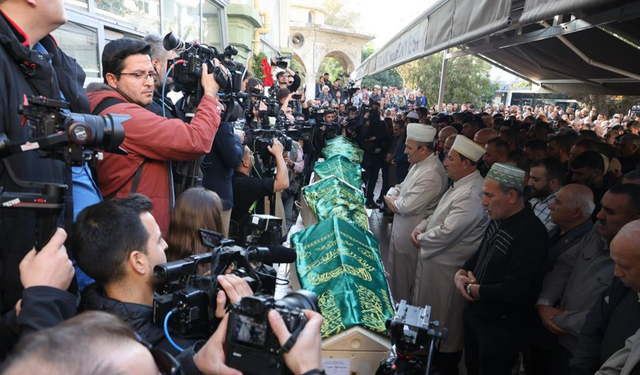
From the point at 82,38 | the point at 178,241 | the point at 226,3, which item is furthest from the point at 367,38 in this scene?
the point at 178,241

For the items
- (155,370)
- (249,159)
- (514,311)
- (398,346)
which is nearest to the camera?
(155,370)

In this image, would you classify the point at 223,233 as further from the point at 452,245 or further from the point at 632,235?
the point at 632,235

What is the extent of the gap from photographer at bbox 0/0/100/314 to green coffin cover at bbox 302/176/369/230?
2848mm

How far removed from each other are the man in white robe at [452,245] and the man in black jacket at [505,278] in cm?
44

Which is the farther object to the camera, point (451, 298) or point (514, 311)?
point (451, 298)

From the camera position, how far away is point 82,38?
4.51 meters

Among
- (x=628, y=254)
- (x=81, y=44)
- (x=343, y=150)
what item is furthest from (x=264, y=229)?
(x=343, y=150)

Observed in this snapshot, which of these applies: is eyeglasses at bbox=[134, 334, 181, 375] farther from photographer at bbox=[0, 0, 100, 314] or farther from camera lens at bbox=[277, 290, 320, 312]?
photographer at bbox=[0, 0, 100, 314]

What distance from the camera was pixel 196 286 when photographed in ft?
5.06

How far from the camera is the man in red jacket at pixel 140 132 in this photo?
2.40m

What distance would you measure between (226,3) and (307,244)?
8.23 metres

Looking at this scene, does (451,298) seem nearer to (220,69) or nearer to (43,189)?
(220,69)

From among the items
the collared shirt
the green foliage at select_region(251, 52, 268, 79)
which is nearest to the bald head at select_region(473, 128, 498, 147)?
the collared shirt

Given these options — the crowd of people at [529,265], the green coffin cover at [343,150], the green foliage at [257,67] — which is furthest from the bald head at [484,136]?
the green foliage at [257,67]
